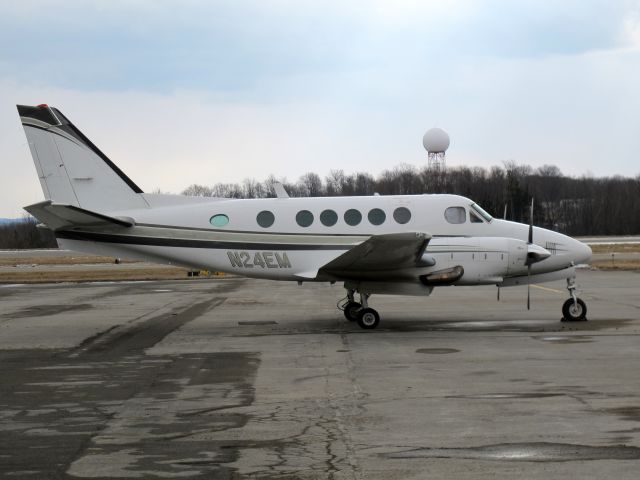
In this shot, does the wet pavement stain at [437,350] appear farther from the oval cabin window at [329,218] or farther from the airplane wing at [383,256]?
the oval cabin window at [329,218]

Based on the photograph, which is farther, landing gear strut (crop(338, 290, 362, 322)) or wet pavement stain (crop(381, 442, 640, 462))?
landing gear strut (crop(338, 290, 362, 322))

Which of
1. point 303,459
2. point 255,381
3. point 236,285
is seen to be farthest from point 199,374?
point 236,285

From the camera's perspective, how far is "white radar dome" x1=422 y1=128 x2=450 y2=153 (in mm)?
77062

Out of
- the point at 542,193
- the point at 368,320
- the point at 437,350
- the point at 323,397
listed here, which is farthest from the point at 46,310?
the point at 542,193

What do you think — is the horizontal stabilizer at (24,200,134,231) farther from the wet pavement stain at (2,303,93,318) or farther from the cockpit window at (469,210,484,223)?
the cockpit window at (469,210,484,223)

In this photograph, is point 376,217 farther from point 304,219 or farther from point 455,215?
point 455,215

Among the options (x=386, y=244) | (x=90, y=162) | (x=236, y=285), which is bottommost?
(x=236, y=285)

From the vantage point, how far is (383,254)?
1778cm

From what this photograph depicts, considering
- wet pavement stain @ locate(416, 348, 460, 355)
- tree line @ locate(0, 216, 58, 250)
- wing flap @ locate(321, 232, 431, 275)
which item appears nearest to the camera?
wet pavement stain @ locate(416, 348, 460, 355)

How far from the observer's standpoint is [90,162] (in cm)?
1972

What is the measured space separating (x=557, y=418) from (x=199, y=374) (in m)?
5.91

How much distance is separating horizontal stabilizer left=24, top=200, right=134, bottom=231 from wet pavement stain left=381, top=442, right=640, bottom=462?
1232 centimetres

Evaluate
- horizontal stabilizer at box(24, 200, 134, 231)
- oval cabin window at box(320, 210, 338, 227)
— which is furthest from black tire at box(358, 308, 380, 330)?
horizontal stabilizer at box(24, 200, 134, 231)

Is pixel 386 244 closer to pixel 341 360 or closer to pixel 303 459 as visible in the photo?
pixel 341 360
